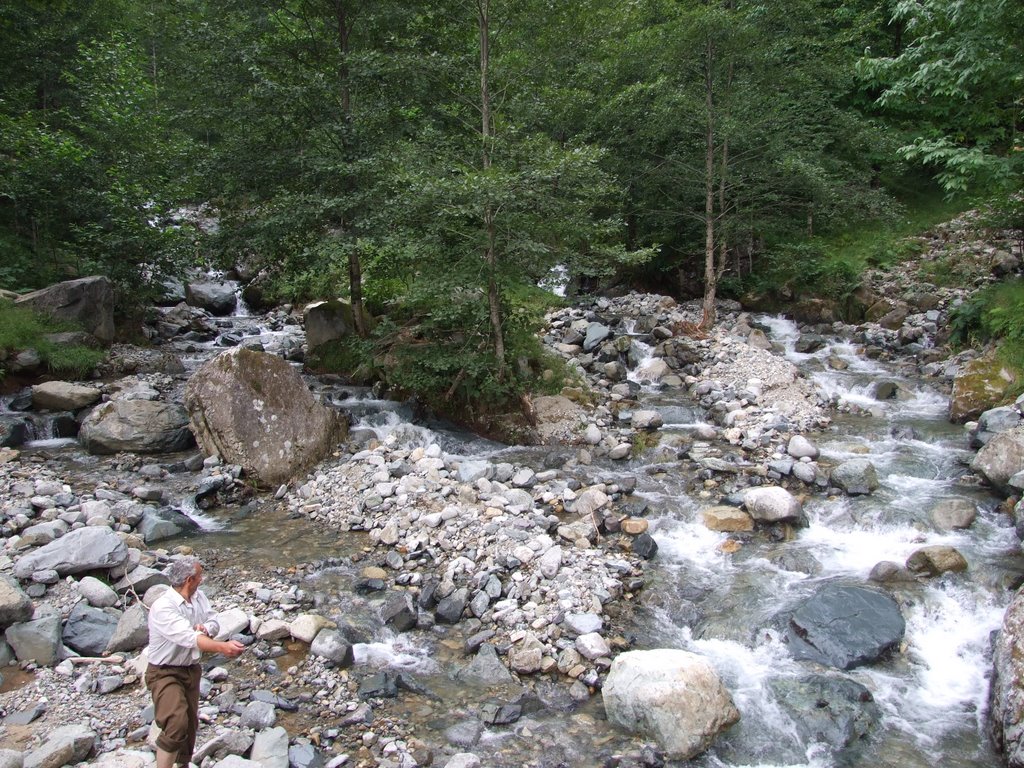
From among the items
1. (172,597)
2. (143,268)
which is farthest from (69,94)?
(172,597)

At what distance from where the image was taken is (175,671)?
4.53m

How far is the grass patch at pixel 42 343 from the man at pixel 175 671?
11781 millimetres

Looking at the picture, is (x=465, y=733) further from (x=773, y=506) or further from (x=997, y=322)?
(x=997, y=322)

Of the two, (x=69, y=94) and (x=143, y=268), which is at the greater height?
(x=69, y=94)

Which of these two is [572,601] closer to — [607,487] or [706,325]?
[607,487]

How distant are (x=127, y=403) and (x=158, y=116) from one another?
9300mm

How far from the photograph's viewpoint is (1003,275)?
1809 centimetres

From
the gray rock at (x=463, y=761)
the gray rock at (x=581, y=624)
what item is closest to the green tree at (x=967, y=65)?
the gray rock at (x=581, y=624)

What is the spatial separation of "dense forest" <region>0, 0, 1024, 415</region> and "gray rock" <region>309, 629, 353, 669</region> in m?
5.92

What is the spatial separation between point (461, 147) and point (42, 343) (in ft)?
32.4

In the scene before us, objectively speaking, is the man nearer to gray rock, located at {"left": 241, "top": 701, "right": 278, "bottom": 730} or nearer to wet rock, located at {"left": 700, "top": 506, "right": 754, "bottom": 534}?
gray rock, located at {"left": 241, "top": 701, "right": 278, "bottom": 730}

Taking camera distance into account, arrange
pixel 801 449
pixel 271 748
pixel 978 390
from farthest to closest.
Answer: pixel 978 390
pixel 801 449
pixel 271 748

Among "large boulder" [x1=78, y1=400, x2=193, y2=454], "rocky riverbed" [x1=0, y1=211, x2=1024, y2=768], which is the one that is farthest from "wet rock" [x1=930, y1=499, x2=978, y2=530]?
"large boulder" [x1=78, y1=400, x2=193, y2=454]

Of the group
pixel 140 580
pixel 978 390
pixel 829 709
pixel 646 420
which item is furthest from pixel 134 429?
pixel 978 390
